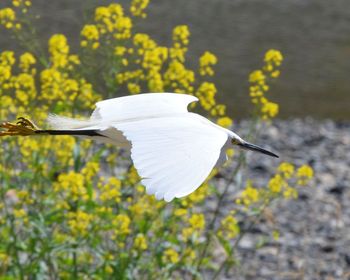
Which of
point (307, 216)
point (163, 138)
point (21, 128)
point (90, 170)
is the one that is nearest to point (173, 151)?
point (163, 138)

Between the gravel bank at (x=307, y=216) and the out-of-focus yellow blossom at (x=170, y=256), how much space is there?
0.65m

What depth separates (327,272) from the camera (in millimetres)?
5477

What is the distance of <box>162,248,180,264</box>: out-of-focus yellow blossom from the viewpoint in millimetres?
3861

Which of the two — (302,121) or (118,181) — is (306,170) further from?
(302,121)

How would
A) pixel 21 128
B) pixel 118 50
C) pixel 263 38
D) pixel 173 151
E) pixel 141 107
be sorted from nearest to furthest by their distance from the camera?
1. pixel 173 151
2. pixel 141 107
3. pixel 21 128
4. pixel 118 50
5. pixel 263 38

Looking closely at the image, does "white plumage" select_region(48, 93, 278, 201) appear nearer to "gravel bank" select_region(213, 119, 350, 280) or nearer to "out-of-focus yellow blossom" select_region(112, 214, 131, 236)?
"out-of-focus yellow blossom" select_region(112, 214, 131, 236)

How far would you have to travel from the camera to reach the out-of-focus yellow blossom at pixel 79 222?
3627mm

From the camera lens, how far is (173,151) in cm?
247

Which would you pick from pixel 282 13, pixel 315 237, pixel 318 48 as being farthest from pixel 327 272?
pixel 282 13

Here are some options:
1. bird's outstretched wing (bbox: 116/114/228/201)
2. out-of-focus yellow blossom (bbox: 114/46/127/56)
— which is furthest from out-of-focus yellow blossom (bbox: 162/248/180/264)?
bird's outstretched wing (bbox: 116/114/228/201)

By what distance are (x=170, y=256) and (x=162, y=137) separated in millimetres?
1523

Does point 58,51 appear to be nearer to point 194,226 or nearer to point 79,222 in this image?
point 79,222

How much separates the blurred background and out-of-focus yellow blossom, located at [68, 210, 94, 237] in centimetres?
455

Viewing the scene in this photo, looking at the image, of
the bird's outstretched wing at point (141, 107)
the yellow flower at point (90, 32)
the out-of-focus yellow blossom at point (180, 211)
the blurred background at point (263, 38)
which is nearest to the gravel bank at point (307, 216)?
the blurred background at point (263, 38)
